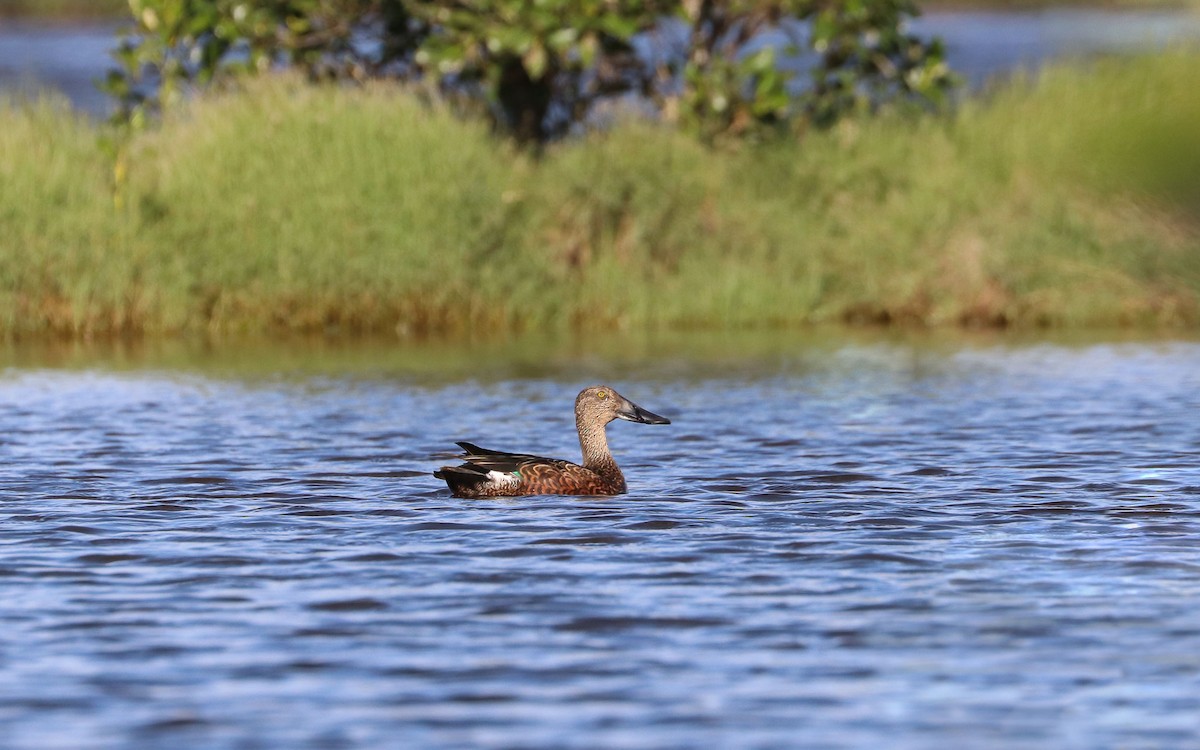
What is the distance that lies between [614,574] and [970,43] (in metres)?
67.5

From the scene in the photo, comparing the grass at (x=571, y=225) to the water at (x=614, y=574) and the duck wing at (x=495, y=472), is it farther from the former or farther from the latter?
the duck wing at (x=495, y=472)

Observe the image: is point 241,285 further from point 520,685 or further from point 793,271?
point 520,685

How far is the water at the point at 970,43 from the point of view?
2467 centimetres

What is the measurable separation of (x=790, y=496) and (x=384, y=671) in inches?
201

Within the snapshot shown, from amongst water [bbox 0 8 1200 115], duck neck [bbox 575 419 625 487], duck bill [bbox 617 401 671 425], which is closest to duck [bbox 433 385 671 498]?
duck neck [bbox 575 419 625 487]

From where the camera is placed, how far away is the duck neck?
13484 millimetres

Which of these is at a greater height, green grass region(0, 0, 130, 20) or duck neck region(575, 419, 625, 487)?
green grass region(0, 0, 130, 20)

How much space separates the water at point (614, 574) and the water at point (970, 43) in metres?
3.48

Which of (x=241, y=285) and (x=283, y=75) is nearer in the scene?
(x=241, y=285)

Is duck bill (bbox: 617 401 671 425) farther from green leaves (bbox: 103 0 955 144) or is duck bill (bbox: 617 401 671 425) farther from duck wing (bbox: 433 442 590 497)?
green leaves (bbox: 103 0 955 144)

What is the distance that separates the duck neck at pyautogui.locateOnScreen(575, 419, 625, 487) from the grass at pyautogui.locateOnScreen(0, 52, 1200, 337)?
9700 millimetres

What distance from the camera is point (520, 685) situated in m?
8.23

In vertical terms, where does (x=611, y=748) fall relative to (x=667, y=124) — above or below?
below

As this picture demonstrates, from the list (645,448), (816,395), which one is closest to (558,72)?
(816,395)
